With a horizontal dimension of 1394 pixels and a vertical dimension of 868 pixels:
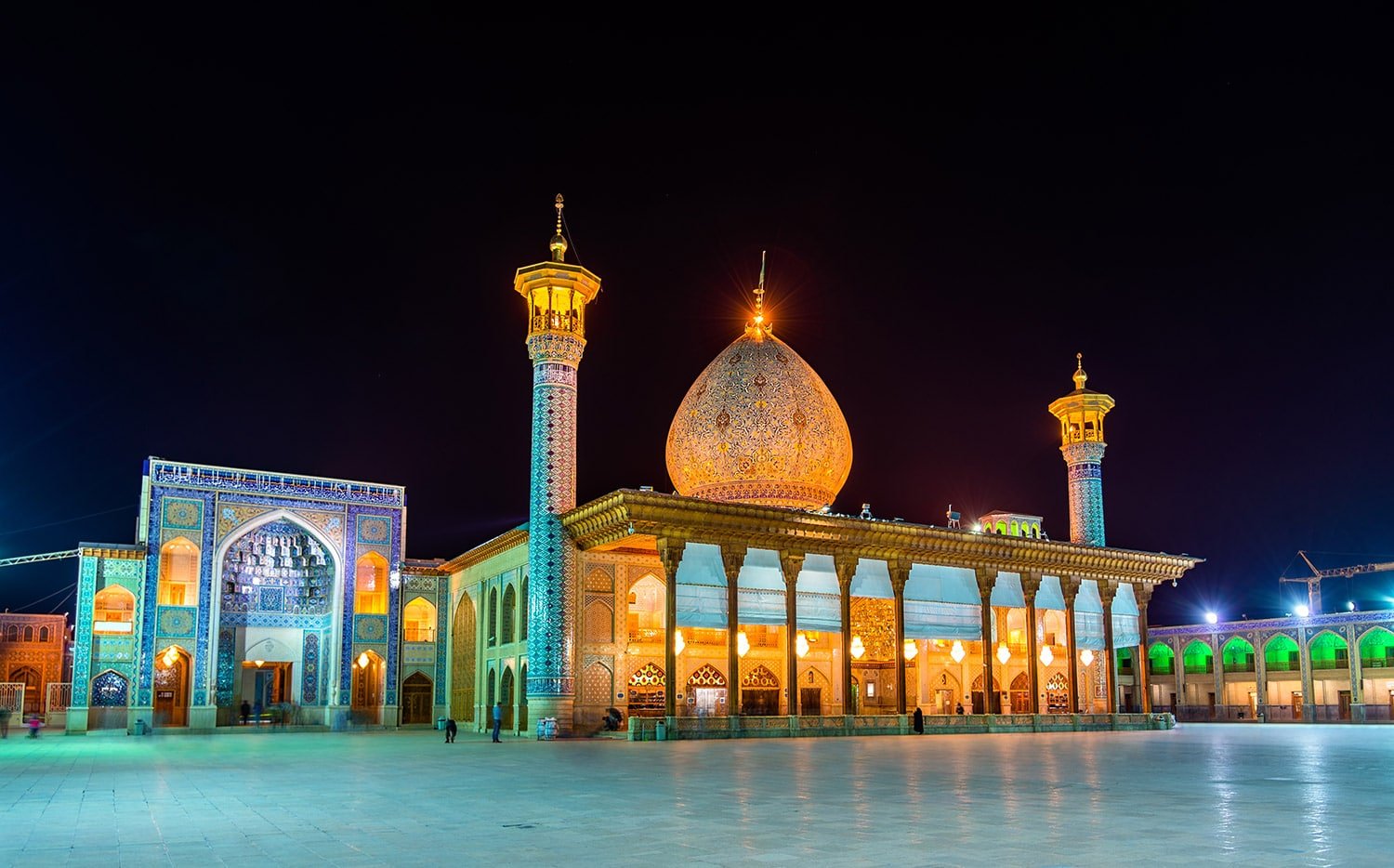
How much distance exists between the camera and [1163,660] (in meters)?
62.5

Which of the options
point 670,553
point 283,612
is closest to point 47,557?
point 283,612

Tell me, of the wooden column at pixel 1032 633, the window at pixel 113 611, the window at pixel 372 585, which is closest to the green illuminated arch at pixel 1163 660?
the wooden column at pixel 1032 633

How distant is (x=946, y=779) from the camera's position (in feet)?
45.3

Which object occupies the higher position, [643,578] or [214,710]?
[643,578]

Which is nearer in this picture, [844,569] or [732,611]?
[732,611]

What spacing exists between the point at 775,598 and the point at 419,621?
14889 mm

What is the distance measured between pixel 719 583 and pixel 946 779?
15.4m

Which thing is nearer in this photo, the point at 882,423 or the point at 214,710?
the point at 214,710

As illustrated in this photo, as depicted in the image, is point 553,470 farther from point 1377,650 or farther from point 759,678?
point 1377,650

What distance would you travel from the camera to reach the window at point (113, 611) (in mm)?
34656

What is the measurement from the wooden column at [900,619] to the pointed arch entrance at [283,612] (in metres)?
17.5

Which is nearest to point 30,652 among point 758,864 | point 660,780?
point 660,780

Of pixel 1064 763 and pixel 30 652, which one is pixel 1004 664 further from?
pixel 30 652

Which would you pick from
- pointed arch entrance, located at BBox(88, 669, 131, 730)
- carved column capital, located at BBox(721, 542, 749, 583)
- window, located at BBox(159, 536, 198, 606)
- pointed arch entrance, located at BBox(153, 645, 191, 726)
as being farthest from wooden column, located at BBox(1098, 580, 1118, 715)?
pointed arch entrance, located at BBox(88, 669, 131, 730)
